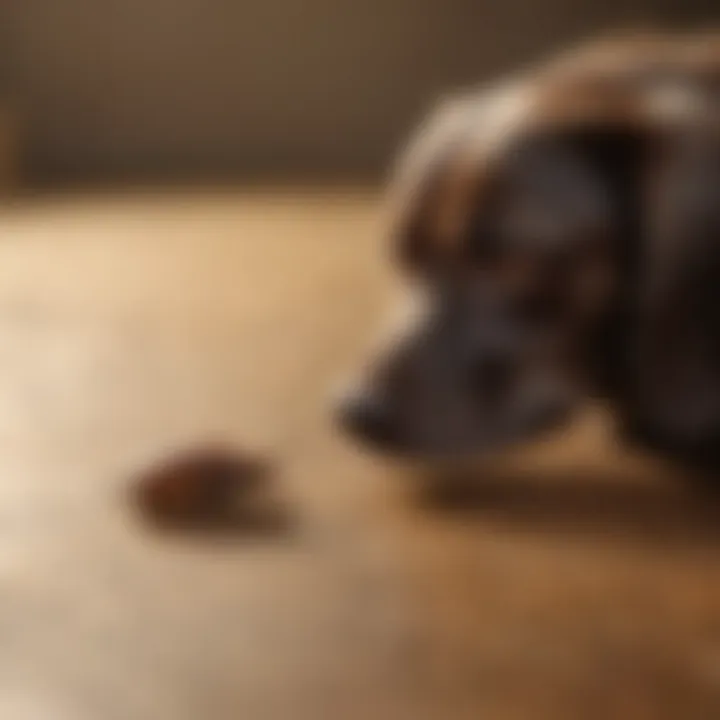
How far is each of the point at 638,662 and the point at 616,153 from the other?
0.22 metres

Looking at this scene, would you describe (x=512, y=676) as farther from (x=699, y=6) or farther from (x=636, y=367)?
(x=699, y=6)

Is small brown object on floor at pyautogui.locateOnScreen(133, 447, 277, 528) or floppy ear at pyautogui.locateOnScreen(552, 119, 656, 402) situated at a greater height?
floppy ear at pyautogui.locateOnScreen(552, 119, 656, 402)

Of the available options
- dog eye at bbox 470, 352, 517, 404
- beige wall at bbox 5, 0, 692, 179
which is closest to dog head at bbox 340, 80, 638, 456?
dog eye at bbox 470, 352, 517, 404

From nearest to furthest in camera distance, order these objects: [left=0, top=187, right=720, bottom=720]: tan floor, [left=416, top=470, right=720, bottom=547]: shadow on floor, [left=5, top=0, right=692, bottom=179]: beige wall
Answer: [left=0, top=187, right=720, bottom=720]: tan floor → [left=416, top=470, right=720, bottom=547]: shadow on floor → [left=5, top=0, right=692, bottom=179]: beige wall

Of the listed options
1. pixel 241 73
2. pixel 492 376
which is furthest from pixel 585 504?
pixel 241 73

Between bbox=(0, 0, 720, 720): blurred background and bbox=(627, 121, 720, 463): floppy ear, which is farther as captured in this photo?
bbox=(627, 121, 720, 463): floppy ear

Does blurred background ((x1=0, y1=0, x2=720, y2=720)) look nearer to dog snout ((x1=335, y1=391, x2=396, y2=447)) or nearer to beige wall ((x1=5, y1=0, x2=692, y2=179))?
dog snout ((x1=335, y1=391, x2=396, y2=447))

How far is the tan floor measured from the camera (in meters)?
0.46

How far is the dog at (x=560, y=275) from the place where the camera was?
59cm

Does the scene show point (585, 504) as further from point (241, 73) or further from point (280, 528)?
point (241, 73)

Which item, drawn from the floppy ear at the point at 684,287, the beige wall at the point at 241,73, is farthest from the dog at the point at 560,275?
the beige wall at the point at 241,73

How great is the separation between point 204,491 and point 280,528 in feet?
0.14

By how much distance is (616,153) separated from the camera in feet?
1.98

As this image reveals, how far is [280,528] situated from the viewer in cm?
58
